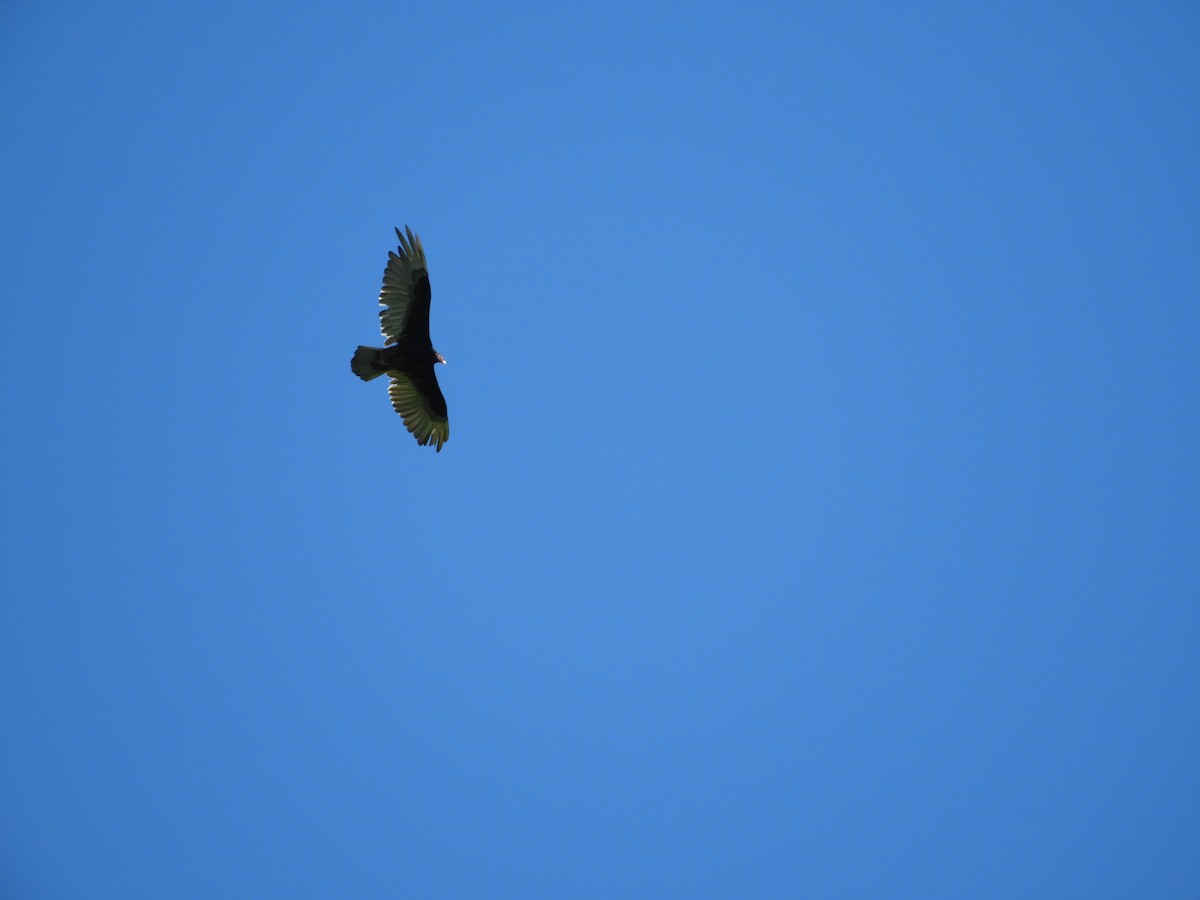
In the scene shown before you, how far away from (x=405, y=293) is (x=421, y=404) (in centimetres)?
238

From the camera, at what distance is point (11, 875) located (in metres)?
48.2

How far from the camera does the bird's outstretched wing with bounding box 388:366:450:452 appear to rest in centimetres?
1563

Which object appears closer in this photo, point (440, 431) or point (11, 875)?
point (440, 431)

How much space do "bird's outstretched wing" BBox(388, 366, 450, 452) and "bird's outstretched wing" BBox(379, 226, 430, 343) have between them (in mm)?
969

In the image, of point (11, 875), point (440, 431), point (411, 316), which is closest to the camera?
point (411, 316)

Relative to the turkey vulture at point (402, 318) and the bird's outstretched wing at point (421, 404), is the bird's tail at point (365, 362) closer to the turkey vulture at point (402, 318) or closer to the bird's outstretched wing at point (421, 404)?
the turkey vulture at point (402, 318)

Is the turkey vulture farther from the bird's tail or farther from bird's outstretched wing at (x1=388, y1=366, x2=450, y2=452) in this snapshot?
bird's outstretched wing at (x1=388, y1=366, x2=450, y2=452)

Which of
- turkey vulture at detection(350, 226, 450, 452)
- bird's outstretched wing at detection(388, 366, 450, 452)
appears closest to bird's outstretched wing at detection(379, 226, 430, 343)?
turkey vulture at detection(350, 226, 450, 452)

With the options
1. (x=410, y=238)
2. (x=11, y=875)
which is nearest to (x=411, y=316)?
(x=410, y=238)

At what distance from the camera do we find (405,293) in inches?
576

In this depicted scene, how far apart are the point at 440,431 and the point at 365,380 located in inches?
86.2

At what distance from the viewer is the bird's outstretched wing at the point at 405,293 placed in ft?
47.8

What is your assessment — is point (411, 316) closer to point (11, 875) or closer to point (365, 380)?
point (365, 380)

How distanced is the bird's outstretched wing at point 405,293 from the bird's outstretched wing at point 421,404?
969mm
